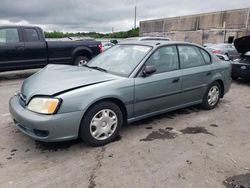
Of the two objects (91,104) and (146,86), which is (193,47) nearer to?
(146,86)

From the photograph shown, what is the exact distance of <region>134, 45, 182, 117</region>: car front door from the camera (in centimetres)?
369

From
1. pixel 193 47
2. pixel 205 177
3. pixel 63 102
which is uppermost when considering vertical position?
pixel 193 47

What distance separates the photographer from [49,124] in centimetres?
288

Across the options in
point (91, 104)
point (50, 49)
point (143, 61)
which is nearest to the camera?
point (91, 104)

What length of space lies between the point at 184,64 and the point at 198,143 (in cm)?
153

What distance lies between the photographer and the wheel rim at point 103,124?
3262 mm

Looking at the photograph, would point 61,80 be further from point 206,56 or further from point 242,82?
point 242,82

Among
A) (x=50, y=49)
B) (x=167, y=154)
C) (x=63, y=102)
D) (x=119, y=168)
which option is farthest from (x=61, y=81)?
(x=50, y=49)

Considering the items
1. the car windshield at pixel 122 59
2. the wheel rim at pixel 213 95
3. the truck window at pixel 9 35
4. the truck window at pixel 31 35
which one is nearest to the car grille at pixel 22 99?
the car windshield at pixel 122 59

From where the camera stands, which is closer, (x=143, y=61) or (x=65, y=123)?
(x=65, y=123)

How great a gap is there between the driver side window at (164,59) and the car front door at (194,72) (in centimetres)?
Result: 16

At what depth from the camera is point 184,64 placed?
4.36 metres

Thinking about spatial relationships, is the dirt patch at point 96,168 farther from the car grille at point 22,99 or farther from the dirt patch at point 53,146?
the car grille at point 22,99

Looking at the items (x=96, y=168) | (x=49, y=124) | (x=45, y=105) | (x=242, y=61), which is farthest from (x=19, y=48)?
(x=242, y=61)
